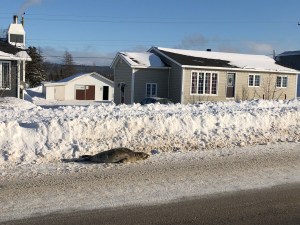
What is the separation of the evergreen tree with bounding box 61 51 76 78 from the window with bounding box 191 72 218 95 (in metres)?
76.3

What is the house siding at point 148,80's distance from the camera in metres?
33.5

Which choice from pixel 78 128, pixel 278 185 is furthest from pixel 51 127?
pixel 278 185

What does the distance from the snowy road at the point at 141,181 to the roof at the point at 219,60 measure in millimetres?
23375

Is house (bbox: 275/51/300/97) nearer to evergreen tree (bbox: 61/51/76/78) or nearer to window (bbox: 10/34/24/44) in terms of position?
window (bbox: 10/34/24/44)

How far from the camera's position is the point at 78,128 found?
1070 centimetres

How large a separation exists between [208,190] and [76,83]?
55.7 m

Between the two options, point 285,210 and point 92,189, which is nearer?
point 285,210

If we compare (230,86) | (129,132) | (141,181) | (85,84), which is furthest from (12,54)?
(85,84)

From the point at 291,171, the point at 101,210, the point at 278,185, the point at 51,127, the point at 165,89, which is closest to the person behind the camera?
the point at 101,210

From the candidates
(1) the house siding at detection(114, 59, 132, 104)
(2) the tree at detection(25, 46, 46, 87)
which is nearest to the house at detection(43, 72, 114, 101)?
(2) the tree at detection(25, 46, 46, 87)

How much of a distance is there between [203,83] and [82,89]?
30.8m

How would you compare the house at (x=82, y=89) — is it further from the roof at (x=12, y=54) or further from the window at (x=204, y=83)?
the roof at (x=12, y=54)

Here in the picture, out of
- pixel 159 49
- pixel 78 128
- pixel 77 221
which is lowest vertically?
pixel 77 221

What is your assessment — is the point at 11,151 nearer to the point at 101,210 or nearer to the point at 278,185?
the point at 101,210
